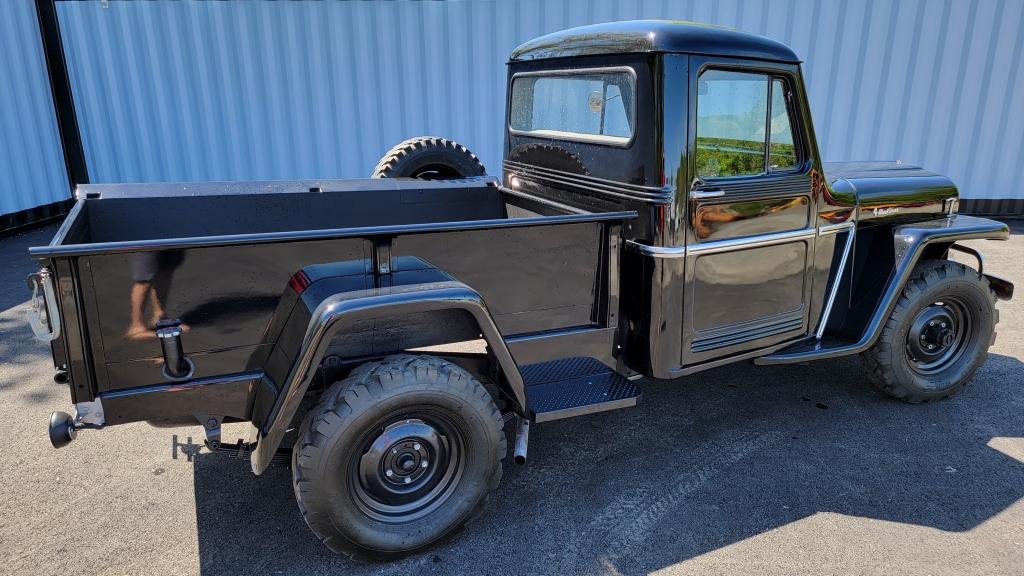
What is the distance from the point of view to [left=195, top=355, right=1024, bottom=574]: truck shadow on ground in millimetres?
2732

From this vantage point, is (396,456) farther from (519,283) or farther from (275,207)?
(275,207)

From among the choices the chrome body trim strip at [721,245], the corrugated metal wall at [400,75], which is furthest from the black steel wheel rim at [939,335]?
the corrugated metal wall at [400,75]

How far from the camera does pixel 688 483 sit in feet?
10.6

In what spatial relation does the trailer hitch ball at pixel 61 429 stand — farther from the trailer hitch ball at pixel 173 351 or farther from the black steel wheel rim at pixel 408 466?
the black steel wheel rim at pixel 408 466

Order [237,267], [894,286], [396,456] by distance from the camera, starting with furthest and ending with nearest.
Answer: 1. [894,286]
2. [396,456]
3. [237,267]

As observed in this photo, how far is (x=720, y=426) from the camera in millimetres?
3752

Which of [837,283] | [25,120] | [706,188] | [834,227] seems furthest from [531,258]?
[25,120]

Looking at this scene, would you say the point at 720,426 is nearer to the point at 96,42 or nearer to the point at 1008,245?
the point at 1008,245

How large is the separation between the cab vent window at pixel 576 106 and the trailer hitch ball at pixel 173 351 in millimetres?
2037

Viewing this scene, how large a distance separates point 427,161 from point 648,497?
3063 mm

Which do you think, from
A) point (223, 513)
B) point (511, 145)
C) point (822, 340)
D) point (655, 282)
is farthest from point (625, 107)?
point (223, 513)

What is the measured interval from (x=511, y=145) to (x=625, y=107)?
109 cm

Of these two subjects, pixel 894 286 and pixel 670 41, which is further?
pixel 894 286

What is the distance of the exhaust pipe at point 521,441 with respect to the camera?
2.77 metres
